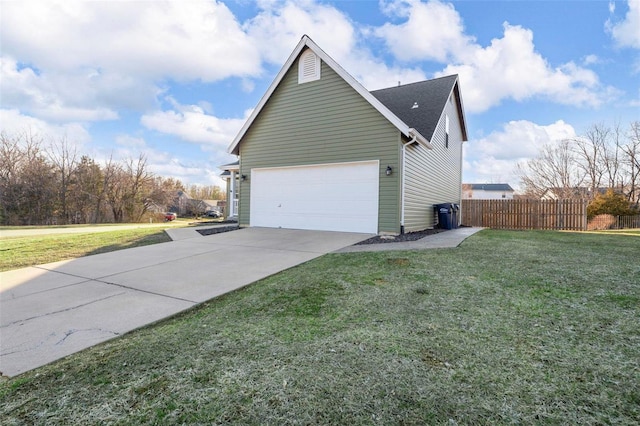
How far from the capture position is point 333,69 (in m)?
9.48

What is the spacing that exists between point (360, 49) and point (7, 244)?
13.9 metres

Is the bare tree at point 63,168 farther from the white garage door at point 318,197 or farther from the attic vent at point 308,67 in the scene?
the attic vent at point 308,67

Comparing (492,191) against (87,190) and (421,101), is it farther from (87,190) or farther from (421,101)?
(87,190)

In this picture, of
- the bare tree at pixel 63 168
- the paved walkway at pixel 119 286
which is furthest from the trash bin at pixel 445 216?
the bare tree at pixel 63 168

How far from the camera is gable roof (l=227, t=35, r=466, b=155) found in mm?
8523

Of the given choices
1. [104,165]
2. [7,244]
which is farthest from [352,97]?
[104,165]

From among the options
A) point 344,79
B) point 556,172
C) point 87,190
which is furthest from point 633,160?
point 87,190

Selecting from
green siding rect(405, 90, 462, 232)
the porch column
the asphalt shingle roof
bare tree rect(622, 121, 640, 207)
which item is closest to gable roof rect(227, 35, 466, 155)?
green siding rect(405, 90, 462, 232)

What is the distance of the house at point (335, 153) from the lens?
8.95 m

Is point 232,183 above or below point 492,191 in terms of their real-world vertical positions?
below

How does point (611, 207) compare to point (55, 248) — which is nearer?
point (55, 248)

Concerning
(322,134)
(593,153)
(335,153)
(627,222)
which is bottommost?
(627,222)

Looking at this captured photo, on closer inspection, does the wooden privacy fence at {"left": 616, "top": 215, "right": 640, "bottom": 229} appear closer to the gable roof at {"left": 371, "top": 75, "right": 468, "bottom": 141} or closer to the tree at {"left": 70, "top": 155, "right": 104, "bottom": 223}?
the gable roof at {"left": 371, "top": 75, "right": 468, "bottom": 141}

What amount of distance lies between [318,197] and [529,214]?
11.0 meters
